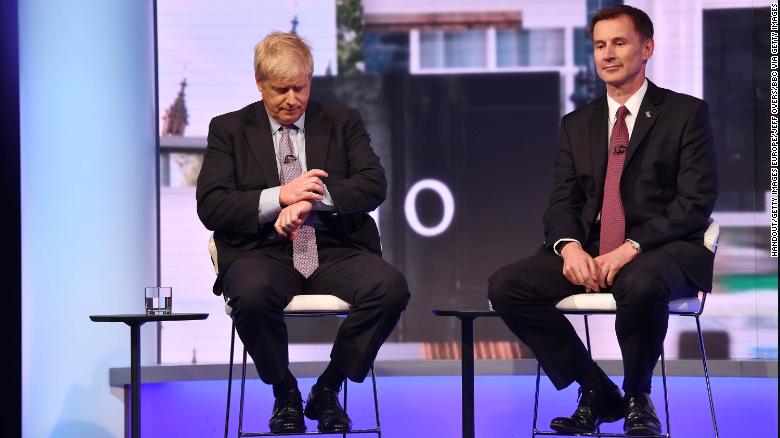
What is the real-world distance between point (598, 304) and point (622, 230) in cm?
32

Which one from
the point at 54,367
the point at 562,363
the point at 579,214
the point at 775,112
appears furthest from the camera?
the point at 775,112

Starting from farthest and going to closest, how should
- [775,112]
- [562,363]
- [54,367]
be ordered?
[775,112] < [54,367] < [562,363]

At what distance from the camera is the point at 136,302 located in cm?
445

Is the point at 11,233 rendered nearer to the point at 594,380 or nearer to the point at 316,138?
the point at 316,138

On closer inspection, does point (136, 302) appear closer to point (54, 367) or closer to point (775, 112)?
point (54, 367)

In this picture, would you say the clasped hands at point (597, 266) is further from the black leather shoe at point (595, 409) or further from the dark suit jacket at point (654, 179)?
the black leather shoe at point (595, 409)

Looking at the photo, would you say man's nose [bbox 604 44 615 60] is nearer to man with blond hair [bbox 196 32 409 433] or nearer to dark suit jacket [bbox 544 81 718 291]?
dark suit jacket [bbox 544 81 718 291]

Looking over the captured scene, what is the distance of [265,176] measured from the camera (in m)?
3.42

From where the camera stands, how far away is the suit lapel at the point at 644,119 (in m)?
3.32

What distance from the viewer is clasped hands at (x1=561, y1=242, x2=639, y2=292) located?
312 centimetres

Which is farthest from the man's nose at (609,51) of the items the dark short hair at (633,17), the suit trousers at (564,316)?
the suit trousers at (564,316)

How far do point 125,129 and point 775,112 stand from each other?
10.3 feet

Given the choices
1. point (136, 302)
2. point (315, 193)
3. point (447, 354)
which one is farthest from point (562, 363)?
point (136, 302)

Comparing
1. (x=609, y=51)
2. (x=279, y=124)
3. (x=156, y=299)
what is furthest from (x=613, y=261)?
(x=156, y=299)
